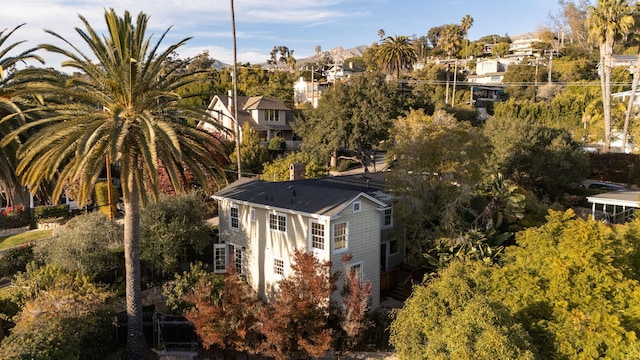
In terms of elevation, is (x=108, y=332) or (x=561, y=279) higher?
(x=561, y=279)

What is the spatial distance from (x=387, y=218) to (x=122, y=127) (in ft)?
48.2

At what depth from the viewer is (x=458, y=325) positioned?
1320 centimetres

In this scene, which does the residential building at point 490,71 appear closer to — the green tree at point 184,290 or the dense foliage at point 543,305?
the dense foliage at point 543,305

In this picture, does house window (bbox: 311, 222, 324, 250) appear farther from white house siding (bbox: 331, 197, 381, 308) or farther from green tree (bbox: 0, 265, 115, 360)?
green tree (bbox: 0, 265, 115, 360)

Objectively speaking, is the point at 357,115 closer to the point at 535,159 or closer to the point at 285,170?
the point at 285,170

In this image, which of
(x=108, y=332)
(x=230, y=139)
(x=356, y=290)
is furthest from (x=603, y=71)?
(x=108, y=332)

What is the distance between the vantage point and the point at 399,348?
1523 cm

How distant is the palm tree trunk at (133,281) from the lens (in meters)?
18.6

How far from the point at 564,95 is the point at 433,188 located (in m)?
57.8

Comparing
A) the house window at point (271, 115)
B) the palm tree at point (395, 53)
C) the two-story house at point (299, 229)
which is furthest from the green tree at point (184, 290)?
the palm tree at point (395, 53)

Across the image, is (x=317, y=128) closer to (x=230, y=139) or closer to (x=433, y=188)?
(x=230, y=139)

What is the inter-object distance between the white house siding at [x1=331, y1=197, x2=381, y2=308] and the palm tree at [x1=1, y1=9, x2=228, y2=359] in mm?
6983

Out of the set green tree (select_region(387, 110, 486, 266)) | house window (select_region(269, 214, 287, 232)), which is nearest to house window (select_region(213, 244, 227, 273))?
house window (select_region(269, 214, 287, 232))

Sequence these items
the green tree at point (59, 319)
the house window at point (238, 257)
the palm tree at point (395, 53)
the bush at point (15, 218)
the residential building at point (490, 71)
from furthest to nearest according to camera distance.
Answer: the residential building at point (490, 71) < the palm tree at point (395, 53) < the bush at point (15, 218) < the house window at point (238, 257) < the green tree at point (59, 319)
